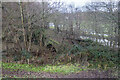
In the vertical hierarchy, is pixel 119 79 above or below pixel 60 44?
below

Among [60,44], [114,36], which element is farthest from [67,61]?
[114,36]

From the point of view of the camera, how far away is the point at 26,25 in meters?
9.02

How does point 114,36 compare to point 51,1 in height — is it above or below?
below

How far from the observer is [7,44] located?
9914 millimetres

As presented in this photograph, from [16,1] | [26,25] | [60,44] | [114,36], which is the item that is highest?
[16,1]

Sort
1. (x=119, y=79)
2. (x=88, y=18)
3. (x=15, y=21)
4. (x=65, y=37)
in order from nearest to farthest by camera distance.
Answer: (x=119, y=79)
(x=15, y=21)
(x=88, y=18)
(x=65, y=37)

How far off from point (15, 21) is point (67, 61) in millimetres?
4905

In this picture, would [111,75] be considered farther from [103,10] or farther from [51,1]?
[51,1]

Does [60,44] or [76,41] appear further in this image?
Result: [76,41]

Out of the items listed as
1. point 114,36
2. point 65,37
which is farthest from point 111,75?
point 65,37

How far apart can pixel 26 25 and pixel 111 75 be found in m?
6.66

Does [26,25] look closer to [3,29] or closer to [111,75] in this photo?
[3,29]

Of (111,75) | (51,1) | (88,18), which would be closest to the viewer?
(111,75)

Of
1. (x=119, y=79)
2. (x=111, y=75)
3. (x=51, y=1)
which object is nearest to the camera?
(x=119, y=79)
